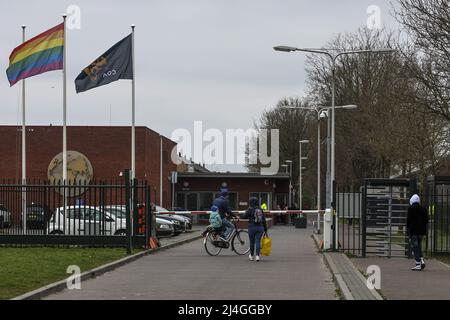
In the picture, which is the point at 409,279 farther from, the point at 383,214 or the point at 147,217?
the point at 147,217

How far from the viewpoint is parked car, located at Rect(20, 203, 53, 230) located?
25.8m

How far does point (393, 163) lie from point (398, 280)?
28.7 meters

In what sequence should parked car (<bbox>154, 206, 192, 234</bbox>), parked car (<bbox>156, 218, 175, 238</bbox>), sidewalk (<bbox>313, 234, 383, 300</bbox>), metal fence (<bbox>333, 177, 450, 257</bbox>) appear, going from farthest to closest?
parked car (<bbox>154, 206, 192, 234</bbox>)
parked car (<bbox>156, 218, 175, 238</bbox>)
metal fence (<bbox>333, 177, 450, 257</bbox>)
sidewalk (<bbox>313, 234, 383, 300</bbox>)

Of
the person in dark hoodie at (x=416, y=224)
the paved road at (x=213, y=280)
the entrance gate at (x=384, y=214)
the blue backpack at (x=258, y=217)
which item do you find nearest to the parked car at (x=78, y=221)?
the paved road at (x=213, y=280)

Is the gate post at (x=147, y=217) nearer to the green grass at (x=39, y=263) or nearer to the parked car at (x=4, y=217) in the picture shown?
the green grass at (x=39, y=263)

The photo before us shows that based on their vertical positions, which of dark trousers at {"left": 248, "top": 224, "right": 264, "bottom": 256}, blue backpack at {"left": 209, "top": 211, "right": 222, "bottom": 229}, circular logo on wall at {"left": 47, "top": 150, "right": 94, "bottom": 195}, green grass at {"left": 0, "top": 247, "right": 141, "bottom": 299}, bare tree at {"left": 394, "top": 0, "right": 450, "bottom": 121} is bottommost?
green grass at {"left": 0, "top": 247, "right": 141, "bottom": 299}

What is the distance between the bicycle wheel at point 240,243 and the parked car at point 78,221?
14.0 ft

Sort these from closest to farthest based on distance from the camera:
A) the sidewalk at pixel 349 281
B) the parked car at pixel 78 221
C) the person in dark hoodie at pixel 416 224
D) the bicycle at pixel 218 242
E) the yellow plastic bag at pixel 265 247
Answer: the sidewalk at pixel 349 281, the person in dark hoodie at pixel 416 224, the yellow plastic bag at pixel 265 247, the bicycle at pixel 218 242, the parked car at pixel 78 221

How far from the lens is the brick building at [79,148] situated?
56.3 meters

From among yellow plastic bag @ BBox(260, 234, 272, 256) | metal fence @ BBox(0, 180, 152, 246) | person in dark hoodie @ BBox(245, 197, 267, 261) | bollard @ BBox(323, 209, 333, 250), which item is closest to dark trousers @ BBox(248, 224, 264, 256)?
person in dark hoodie @ BBox(245, 197, 267, 261)

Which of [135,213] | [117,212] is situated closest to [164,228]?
[117,212]

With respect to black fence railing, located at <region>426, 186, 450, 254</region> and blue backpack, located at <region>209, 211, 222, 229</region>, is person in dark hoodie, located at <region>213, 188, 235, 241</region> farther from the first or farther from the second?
black fence railing, located at <region>426, 186, 450, 254</region>

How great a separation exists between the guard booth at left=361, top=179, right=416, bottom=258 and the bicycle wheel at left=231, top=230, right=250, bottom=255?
12.3 ft

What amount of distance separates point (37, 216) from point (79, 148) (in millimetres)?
30852
